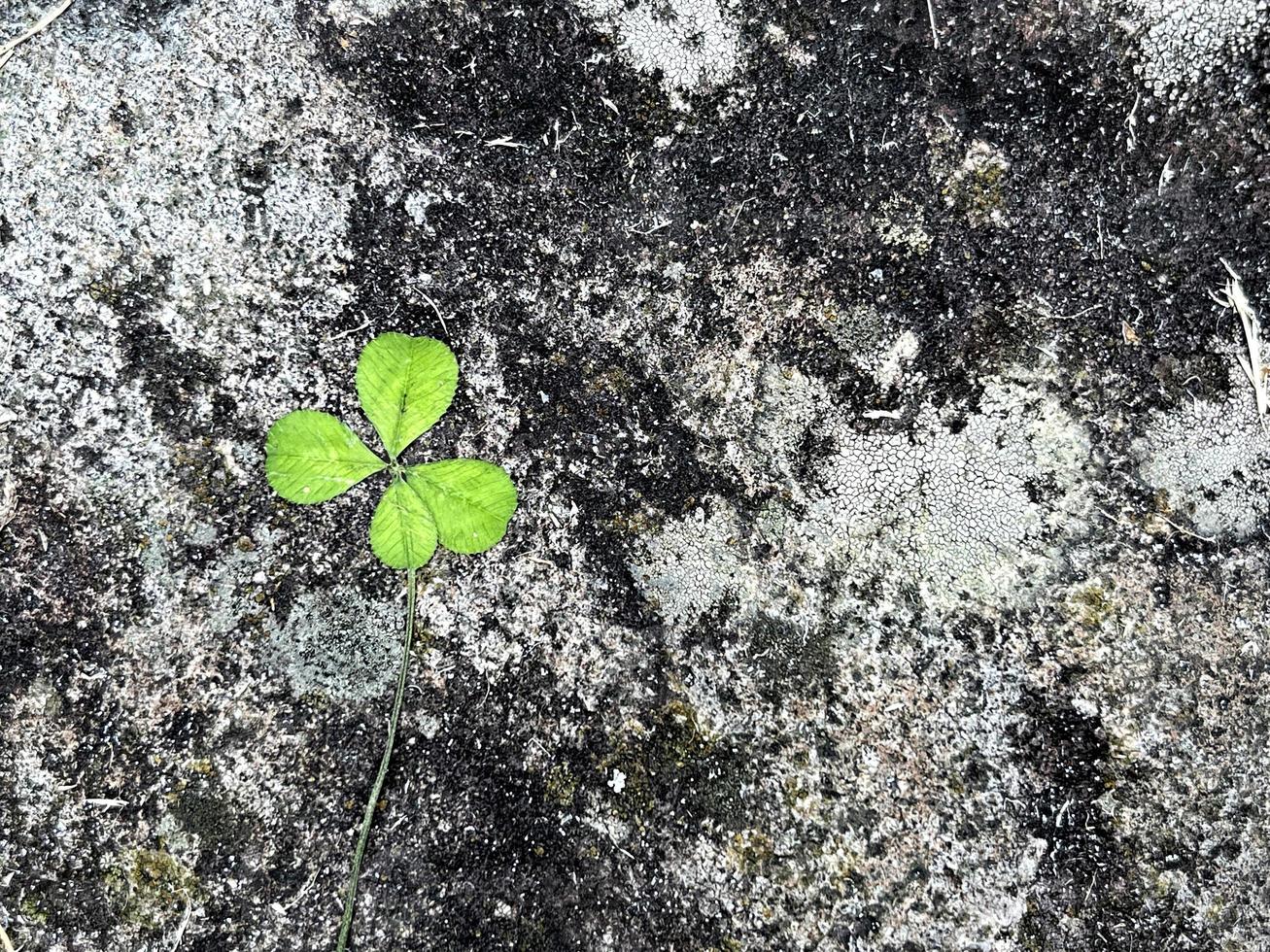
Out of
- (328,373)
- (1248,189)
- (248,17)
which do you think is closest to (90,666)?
(328,373)

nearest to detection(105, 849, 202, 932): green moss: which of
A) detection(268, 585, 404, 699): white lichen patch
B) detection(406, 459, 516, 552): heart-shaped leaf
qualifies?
detection(268, 585, 404, 699): white lichen patch

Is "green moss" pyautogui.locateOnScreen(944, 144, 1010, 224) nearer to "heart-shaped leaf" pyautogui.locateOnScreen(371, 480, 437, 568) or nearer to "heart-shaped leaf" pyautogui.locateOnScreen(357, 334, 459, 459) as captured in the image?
"heart-shaped leaf" pyautogui.locateOnScreen(357, 334, 459, 459)

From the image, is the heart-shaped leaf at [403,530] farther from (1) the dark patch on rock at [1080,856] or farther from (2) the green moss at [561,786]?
(1) the dark patch on rock at [1080,856]

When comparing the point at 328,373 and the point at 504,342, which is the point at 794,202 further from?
the point at 328,373

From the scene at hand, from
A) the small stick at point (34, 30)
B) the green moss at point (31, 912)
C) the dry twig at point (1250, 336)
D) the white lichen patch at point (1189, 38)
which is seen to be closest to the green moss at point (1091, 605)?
the dry twig at point (1250, 336)

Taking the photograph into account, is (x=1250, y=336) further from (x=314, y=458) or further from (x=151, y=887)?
(x=151, y=887)

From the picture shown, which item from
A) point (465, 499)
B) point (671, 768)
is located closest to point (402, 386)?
point (465, 499)

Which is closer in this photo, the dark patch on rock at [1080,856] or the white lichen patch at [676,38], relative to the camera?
the dark patch on rock at [1080,856]
